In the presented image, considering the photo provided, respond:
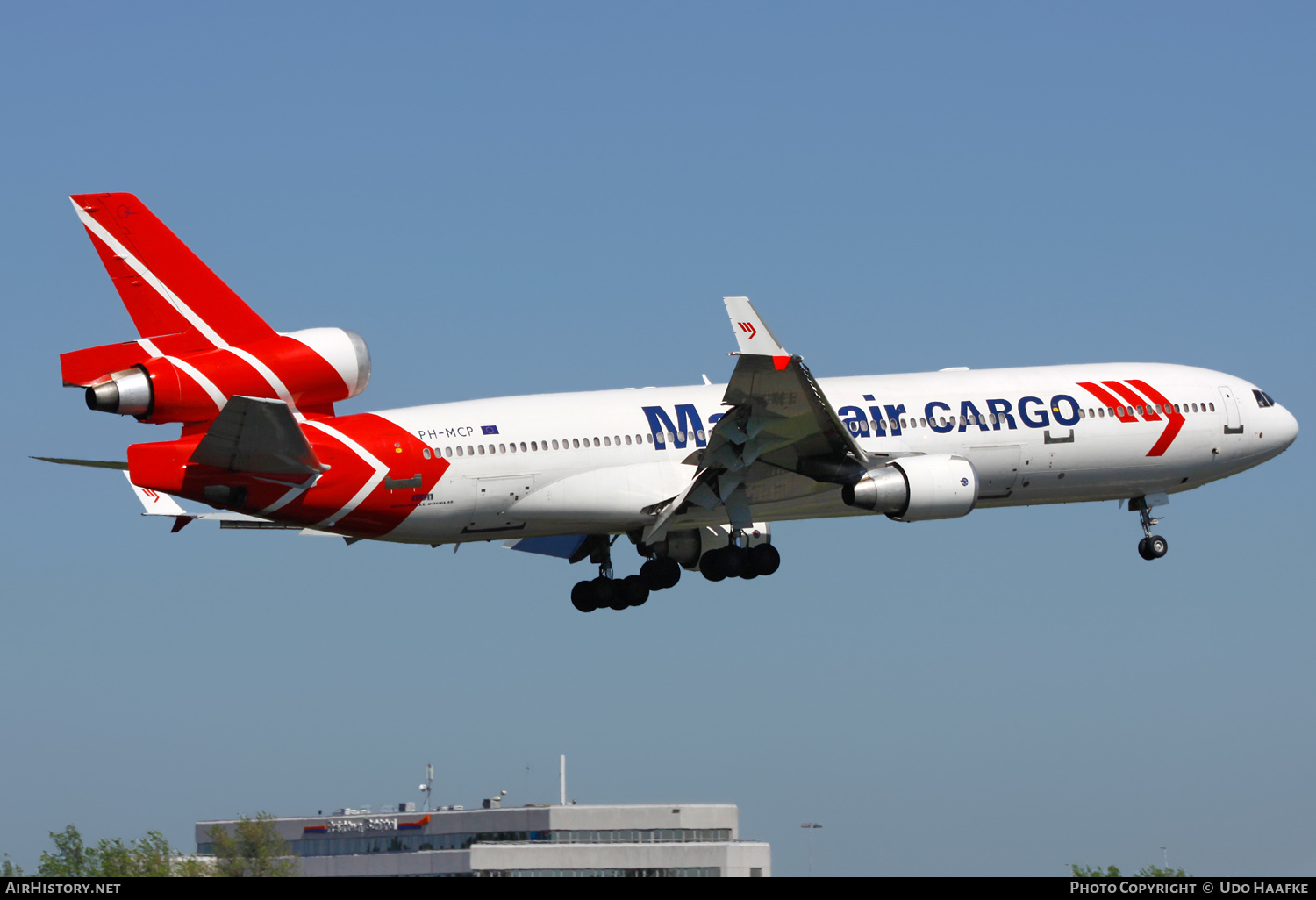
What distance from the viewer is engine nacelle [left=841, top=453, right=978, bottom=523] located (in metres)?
42.4

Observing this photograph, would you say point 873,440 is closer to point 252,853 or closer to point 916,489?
point 916,489

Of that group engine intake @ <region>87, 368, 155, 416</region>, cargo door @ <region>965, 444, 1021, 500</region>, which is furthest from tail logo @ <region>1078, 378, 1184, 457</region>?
engine intake @ <region>87, 368, 155, 416</region>

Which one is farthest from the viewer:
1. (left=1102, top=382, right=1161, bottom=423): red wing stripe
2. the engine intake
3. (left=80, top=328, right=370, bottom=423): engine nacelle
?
(left=1102, top=382, right=1161, bottom=423): red wing stripe

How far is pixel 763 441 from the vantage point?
4188cm

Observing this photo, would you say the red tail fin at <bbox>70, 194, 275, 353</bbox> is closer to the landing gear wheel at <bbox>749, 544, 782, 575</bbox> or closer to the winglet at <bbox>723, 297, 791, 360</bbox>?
the winglet at <bbox>723, 297, 791, 360</bbox>

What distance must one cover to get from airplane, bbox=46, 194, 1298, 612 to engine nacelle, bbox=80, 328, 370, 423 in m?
0.04

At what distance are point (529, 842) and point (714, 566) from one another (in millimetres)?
34282

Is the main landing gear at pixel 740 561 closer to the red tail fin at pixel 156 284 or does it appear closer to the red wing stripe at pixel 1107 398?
the red wing stripe at pixel 1107 398

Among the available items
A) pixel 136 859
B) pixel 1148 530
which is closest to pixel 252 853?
pixel 136 859

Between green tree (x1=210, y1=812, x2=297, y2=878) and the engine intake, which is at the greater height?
the engine intake

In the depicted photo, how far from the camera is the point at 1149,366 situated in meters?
49.0

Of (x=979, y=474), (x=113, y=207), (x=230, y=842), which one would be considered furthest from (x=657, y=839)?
(x=113, y=207)

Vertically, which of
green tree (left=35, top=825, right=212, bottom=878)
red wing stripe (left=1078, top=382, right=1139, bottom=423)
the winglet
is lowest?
green tree (left=35, top=825, right=212, bottom=878)
